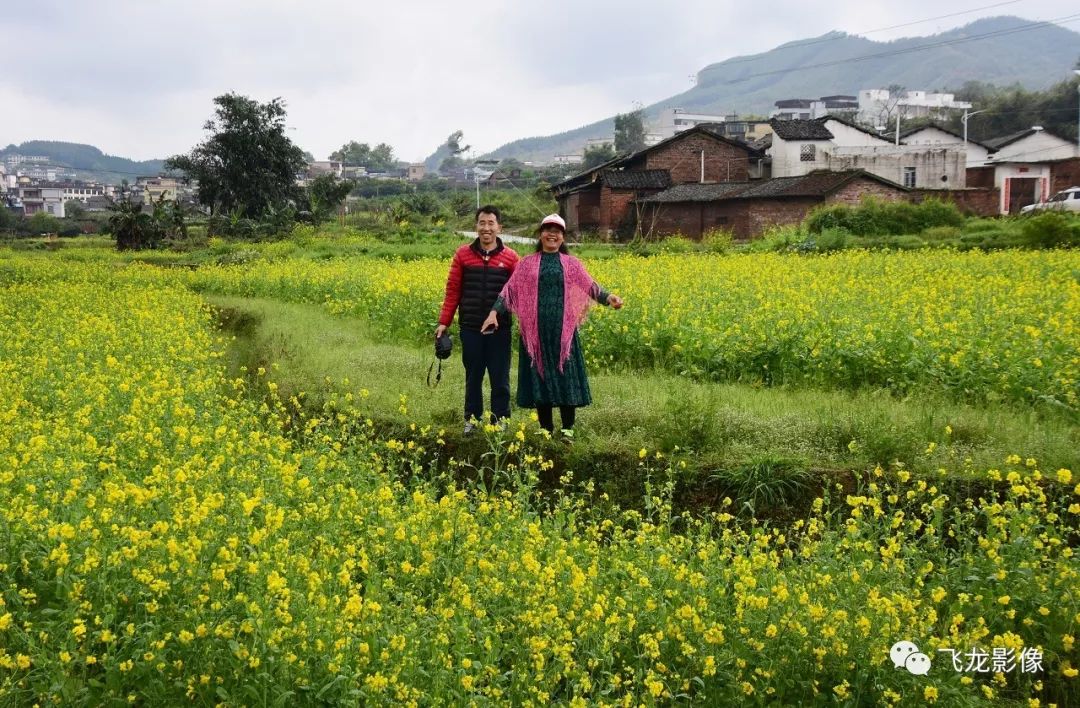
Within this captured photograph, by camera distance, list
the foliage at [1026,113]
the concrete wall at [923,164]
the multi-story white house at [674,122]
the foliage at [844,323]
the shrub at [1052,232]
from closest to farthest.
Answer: the foliage at [844,323], the shrub at [1052,232], the concrete wall at [923,164], the foliage at [1026,113], the multi-story white house at [674,122]

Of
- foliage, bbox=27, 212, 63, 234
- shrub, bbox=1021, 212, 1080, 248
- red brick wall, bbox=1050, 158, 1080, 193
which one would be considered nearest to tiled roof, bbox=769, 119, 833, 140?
red brick wall, bbox=1050, 158, 1080, 193

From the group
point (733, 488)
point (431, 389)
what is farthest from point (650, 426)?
point (431, 389)

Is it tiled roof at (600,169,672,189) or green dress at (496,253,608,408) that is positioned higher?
tiled roof at (600,169,672,189)

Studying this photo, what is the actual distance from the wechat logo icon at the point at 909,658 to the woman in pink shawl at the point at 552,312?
333 centimetres

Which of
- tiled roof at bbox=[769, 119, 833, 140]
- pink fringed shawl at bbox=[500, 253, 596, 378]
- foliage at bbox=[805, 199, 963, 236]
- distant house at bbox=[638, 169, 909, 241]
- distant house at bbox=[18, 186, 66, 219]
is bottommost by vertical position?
pink fringed shawl at bbox=[500, 253, 596, 378]

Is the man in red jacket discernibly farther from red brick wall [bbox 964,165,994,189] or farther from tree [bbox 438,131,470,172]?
tree [bbox 438,131,470,172]

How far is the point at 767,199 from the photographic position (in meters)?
29.8

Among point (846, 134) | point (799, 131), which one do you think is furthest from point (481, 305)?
point (846, 134)

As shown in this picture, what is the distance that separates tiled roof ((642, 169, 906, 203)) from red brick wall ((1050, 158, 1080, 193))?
9.36 meters

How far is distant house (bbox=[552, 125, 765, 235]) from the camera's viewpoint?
35406mm

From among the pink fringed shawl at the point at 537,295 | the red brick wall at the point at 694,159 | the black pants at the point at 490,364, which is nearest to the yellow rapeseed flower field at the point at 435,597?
the black pants at the point at 490,364

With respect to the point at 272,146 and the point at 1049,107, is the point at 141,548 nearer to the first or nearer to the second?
the point at 272,146

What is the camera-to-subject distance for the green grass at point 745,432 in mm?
6129

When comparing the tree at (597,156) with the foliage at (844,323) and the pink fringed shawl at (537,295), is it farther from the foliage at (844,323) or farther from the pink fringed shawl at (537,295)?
the pink fringed shawl at (537,295)
